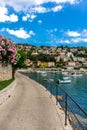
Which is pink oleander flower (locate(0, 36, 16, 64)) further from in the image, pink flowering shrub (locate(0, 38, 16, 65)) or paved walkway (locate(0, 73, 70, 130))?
paved walkway (locate(0, 73, 70, 130))

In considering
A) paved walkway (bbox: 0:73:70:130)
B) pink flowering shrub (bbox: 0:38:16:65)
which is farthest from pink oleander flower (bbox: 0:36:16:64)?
paved walkway (bbox: 0:73:70:130)

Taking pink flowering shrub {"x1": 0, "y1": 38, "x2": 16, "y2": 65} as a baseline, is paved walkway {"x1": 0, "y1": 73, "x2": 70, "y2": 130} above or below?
below

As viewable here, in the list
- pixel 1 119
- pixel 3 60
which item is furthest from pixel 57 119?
pixel 3 60

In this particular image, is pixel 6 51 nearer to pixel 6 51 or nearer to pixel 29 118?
pixel 6 51

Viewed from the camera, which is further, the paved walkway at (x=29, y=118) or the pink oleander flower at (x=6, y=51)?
the pink oleander flower at (x=6, y=51)

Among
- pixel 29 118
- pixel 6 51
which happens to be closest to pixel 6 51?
pixel 6 51

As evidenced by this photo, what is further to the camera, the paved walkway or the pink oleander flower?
the pink oleander flower

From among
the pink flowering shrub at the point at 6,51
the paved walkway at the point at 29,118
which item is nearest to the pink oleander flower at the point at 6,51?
the pink flowering shrub at the point at 6,51

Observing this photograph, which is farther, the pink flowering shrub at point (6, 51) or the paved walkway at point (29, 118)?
the pink flowering shrub at point (6, 51)

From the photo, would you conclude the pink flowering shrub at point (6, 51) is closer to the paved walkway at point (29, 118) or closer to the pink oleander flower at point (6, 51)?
the pink oleander flower at point (6, 51)

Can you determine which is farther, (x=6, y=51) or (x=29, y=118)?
(x=6, y=51)

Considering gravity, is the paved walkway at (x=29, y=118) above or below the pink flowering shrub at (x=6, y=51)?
below

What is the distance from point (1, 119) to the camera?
12742mm

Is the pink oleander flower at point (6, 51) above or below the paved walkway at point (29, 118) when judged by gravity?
above
